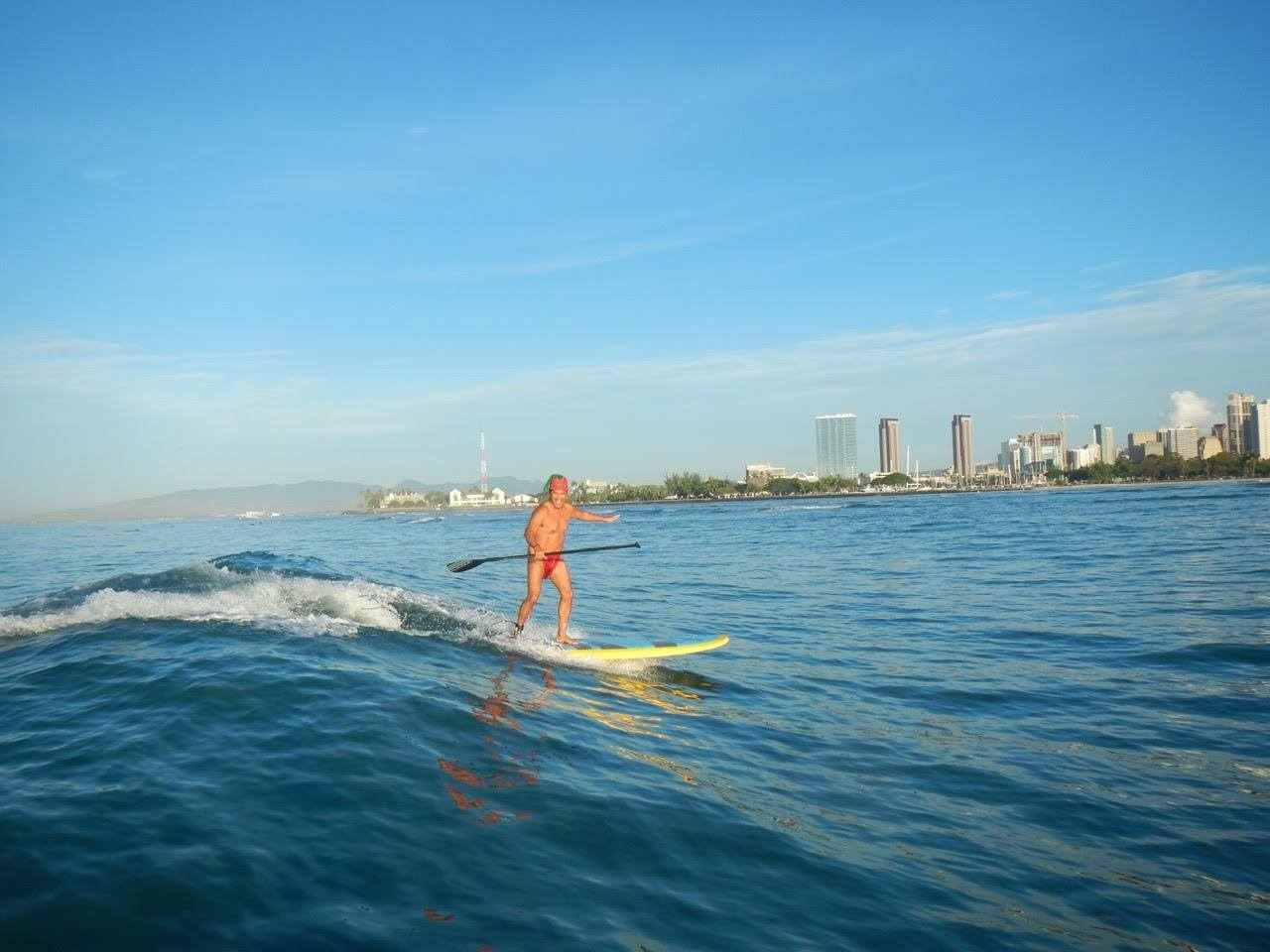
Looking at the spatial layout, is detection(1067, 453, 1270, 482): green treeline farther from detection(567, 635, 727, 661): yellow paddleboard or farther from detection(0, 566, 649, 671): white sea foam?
detection(0, 566, 649, 671): white sea foam

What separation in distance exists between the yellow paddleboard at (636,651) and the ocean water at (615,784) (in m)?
0.21

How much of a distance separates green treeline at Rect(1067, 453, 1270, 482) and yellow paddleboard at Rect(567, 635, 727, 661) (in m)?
172

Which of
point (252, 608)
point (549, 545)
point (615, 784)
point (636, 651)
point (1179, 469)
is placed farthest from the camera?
point (1179, 469)

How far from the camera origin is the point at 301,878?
13.5 ft

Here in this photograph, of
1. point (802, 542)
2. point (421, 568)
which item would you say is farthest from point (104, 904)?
point (802, 542)

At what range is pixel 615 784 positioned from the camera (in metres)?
5.80

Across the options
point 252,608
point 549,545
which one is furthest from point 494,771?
point 252,608

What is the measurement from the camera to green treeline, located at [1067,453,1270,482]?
150 m

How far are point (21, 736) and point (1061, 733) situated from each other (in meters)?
8.76

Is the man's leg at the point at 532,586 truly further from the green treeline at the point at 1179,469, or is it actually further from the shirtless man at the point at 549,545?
the green treeline at the point at 1179,469

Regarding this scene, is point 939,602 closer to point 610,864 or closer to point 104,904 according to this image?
point 610,864

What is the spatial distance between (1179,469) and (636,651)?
18986 centimetres

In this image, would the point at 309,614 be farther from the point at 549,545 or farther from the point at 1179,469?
the point at 1179,469

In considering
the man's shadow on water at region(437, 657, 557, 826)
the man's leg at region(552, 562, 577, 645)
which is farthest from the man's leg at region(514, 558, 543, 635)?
the man's shadow on water at region(437, 657, 557, 826)
